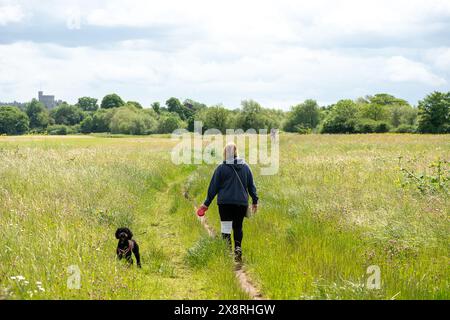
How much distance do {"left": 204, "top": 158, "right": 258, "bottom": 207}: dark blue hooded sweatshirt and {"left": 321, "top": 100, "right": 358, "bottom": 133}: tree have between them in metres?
81.5

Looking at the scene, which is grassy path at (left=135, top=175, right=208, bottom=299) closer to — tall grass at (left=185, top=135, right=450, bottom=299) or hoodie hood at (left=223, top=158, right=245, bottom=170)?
tall grass at (left=185, top=135, right=450, bottom=299)

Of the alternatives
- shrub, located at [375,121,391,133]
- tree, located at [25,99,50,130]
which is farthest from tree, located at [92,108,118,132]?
→ shrub, located at [375,121,391,133]

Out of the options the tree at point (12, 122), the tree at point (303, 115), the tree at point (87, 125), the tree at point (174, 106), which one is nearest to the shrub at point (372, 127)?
the tree at point (303, 115)

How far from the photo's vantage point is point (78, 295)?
5.23 metres

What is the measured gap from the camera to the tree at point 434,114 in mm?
72938

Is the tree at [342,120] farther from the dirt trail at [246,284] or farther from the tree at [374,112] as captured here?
the dirt trail at [246,284]

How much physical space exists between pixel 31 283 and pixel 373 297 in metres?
4.47

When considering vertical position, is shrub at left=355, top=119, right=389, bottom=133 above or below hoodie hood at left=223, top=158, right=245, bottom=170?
above

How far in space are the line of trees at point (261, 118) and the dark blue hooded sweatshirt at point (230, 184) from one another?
74.5 m

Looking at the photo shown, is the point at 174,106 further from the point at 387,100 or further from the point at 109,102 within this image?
the point at 387,100

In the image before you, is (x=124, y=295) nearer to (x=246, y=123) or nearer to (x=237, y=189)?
(x=237, y=189)

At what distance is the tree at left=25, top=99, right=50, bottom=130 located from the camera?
147 m

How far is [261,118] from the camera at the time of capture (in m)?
103

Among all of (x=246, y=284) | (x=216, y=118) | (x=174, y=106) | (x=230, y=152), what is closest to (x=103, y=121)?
(x=216, y=118)
